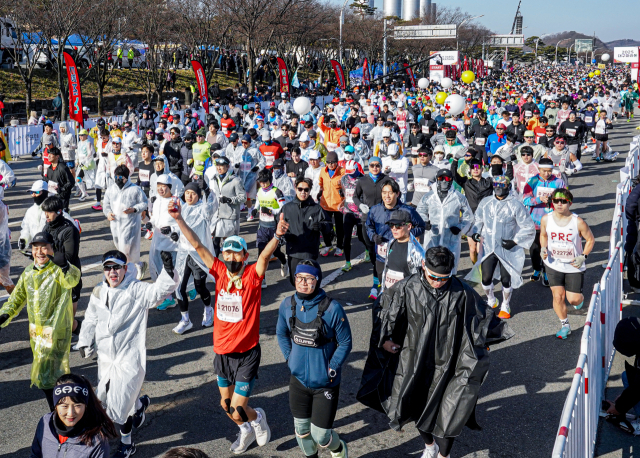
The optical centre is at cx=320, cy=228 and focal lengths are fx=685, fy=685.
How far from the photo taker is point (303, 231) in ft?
26.1

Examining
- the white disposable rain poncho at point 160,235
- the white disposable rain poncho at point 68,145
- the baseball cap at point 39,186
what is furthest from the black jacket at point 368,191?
the white disposable rain poncho at point 68,145

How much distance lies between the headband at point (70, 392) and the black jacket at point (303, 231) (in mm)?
4337

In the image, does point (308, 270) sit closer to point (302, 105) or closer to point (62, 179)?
point (62, 179)

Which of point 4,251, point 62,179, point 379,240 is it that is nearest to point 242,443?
point 379,240

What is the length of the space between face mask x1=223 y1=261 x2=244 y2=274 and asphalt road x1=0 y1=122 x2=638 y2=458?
1.41 meters

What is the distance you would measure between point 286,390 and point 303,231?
2177 mm

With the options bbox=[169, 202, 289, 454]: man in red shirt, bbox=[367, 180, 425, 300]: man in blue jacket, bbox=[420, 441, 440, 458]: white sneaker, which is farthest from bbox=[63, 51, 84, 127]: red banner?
bbox=[420, 441, 440, 458]: white sneaker

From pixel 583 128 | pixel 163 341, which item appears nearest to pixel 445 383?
pixel 163 341

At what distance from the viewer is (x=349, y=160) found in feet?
36.7

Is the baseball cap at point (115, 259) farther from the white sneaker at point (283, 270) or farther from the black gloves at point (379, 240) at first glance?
the white sneaker at point (283, 270)

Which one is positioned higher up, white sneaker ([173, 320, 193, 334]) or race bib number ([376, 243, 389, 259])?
race bib number ([376, 243, 389, 259])

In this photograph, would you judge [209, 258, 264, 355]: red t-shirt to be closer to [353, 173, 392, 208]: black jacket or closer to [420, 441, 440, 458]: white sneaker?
[420, 441, 440, 458]: white sneaker

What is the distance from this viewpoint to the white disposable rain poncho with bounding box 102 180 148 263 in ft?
29.3

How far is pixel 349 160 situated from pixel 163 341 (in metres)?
4.88
